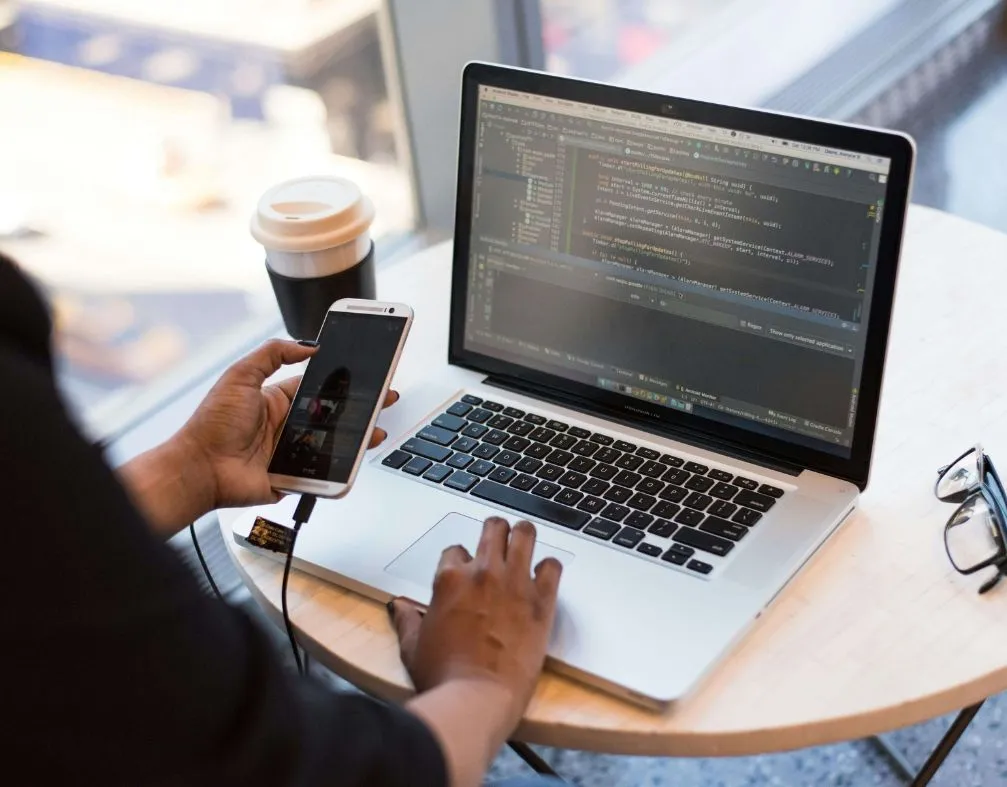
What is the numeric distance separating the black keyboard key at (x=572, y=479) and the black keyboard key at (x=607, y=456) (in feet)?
0.09

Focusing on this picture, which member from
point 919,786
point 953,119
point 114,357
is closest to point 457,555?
point 919,786

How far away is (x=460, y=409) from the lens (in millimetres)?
1105

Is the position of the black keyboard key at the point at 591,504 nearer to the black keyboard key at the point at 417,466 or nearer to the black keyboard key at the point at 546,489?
the black keyboard key at the point at 546,489

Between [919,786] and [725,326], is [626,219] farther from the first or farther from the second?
[919,786]

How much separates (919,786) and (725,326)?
47cm

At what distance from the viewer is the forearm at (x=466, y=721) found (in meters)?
0.74

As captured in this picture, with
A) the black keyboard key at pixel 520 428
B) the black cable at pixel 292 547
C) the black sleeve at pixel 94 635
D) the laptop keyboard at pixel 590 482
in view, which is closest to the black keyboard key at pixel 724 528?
Result: the laptop keyboard at pixel 590 482

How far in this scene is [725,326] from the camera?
1.00 metres

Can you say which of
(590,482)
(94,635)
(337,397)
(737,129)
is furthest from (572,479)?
(94,635)

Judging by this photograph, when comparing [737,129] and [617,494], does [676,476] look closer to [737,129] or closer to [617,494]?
[617,494]

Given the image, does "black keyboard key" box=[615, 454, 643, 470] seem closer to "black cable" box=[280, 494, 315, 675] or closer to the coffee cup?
"black cable" box=[280, 494, 315, 675]

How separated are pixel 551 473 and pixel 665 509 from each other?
0.37 ft

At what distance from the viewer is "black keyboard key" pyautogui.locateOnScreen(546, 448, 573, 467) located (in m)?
1.02

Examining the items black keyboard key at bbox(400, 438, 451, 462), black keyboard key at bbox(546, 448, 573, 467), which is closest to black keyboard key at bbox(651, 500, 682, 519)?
black keyboard key at bbox(546, 448, 573, 467)
